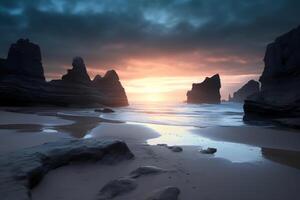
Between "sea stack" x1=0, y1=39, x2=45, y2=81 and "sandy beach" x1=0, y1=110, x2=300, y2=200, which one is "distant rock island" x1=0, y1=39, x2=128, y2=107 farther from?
"sandy beach" x1=0, y1=110, x2=300, y2=200

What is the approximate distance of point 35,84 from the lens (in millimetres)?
49656

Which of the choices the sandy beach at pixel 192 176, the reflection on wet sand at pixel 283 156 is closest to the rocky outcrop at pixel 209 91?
the reflection on wet sand at pixel 283 156

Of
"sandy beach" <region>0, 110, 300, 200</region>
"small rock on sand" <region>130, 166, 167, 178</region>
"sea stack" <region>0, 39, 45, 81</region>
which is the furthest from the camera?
"sea stack" <region>0, 39, 45, 81</region>

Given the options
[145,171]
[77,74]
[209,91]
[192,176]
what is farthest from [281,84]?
[209,91]

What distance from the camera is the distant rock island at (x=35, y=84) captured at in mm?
45969

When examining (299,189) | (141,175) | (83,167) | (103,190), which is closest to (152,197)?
(103,190)

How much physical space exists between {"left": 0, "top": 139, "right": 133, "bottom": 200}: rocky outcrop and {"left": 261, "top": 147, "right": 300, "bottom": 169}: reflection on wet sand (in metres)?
5.38

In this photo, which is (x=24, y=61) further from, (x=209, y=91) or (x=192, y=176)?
(x=209, y=91)

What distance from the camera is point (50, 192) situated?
200 inches

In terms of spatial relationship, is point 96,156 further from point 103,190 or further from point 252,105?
point 252,105

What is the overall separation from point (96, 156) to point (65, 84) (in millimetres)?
52091

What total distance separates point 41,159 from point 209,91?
136 m

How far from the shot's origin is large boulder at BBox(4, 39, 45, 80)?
50191 millimetres

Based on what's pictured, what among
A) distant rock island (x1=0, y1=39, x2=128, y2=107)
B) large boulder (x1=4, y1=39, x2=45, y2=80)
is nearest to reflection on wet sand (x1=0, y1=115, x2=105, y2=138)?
distant rock island (x1=0, y1=39, x2=128, y2=107)
